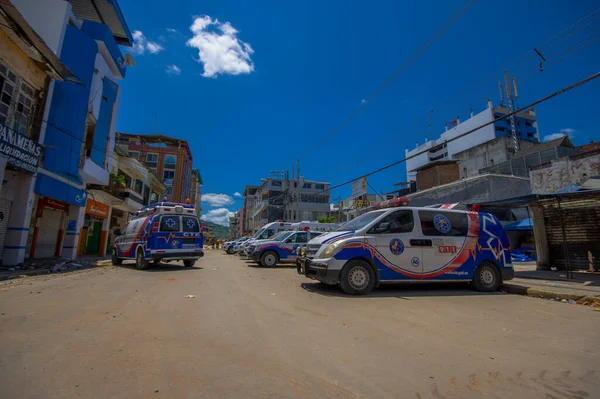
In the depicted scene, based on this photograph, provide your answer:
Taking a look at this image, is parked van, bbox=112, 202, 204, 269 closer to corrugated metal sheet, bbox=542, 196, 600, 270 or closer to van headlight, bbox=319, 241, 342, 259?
van headlight, bbox=319, 241, 342, 259

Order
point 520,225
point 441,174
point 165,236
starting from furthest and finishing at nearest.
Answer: point 441,174 < point 520,225 < point 165,236

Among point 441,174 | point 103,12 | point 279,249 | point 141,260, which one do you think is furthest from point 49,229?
point 441,174

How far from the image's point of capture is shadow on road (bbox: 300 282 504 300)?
260 inches

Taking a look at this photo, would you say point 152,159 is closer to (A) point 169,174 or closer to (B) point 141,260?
(A) point 169,174

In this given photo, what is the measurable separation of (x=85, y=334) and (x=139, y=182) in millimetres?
29171

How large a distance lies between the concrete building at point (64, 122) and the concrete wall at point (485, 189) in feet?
77.4

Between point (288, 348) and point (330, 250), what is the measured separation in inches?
136

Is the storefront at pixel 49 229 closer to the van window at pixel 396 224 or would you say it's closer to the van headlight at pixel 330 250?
the van headlight at pixel 330 250

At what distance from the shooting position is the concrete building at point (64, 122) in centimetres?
1159

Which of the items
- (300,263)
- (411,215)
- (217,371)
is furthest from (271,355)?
(411,215)

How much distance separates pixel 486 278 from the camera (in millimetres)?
7668

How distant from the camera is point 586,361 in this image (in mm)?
3154

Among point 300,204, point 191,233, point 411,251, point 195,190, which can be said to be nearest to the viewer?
point 411,251

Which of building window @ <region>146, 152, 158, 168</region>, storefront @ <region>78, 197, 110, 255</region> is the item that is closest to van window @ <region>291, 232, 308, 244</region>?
storefront @ <region>78, 197, 110, 255</region>
